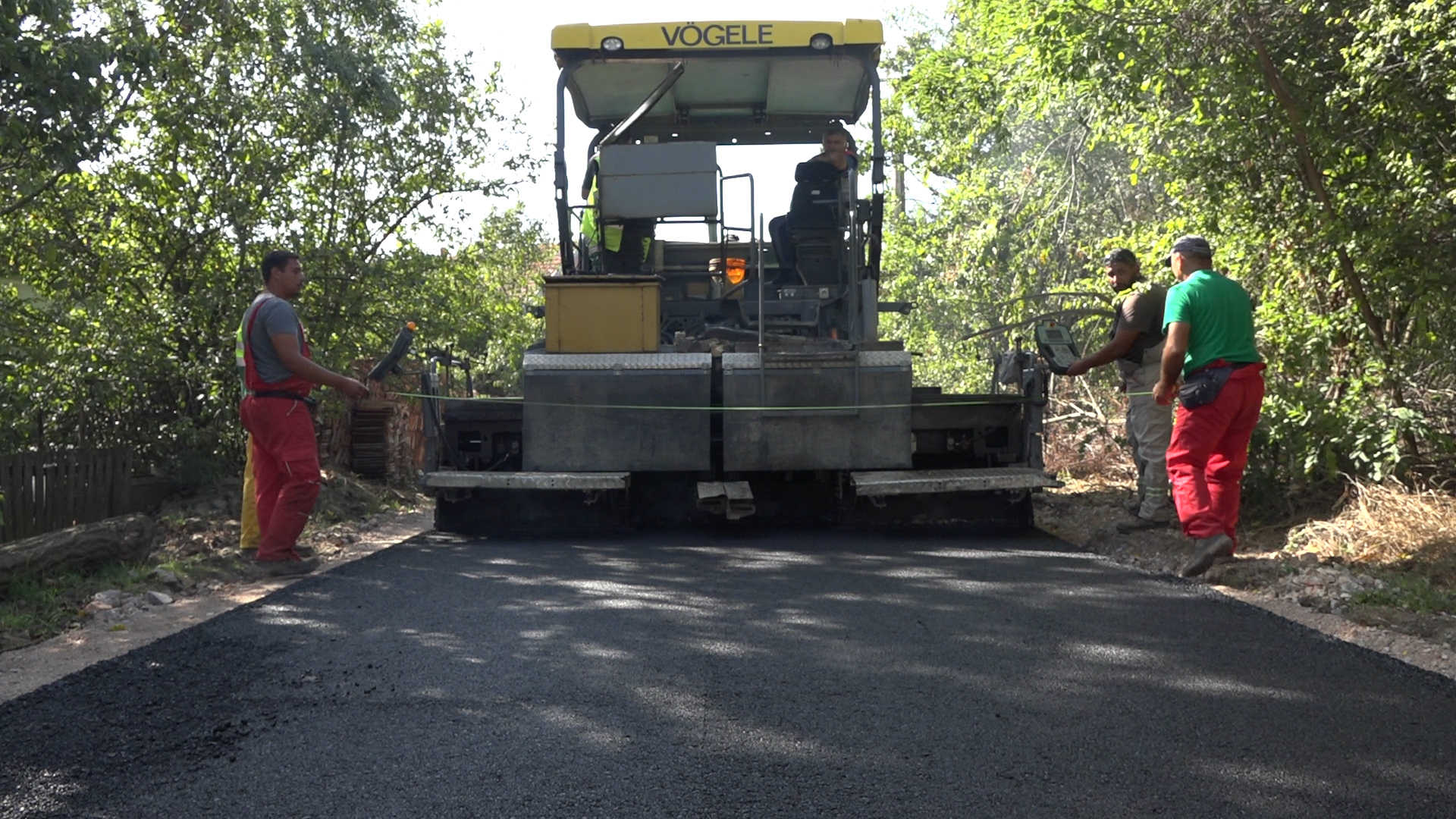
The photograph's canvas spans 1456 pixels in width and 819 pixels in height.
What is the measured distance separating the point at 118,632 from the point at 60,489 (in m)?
3.32

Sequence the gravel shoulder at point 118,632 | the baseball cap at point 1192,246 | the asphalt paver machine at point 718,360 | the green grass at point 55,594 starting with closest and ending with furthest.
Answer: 1. the gravel shoulder at point 118,632
2. the green grass at point 55,594
3. the baseball cap at point 1192,246
4. the asphalt paver machine at point 718,360

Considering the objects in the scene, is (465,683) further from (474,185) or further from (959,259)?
(959,259)

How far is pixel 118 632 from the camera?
5574 millimetres

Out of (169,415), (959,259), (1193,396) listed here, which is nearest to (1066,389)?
(959,259)

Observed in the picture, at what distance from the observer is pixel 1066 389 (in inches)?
579

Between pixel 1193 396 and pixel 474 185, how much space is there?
8702 millimetres

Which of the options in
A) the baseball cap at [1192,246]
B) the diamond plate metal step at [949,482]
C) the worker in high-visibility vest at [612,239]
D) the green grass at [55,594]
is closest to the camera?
the green grass at [55,594]

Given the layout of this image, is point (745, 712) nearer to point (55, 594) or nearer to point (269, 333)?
point (55, 594)

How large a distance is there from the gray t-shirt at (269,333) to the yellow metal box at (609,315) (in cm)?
174

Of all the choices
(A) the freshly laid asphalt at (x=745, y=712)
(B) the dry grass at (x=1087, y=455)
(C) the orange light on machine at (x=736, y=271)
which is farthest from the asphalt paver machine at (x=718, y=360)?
(B) the dry grass at (x=1087, y=455)

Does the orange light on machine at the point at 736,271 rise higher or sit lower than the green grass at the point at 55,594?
higher

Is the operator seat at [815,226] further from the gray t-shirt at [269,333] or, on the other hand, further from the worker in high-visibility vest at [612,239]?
the gray t-shirt at [269,333]

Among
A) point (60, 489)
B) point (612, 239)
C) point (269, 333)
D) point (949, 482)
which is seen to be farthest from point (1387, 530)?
point (60, 489)

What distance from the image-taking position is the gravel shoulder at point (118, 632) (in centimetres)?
474
